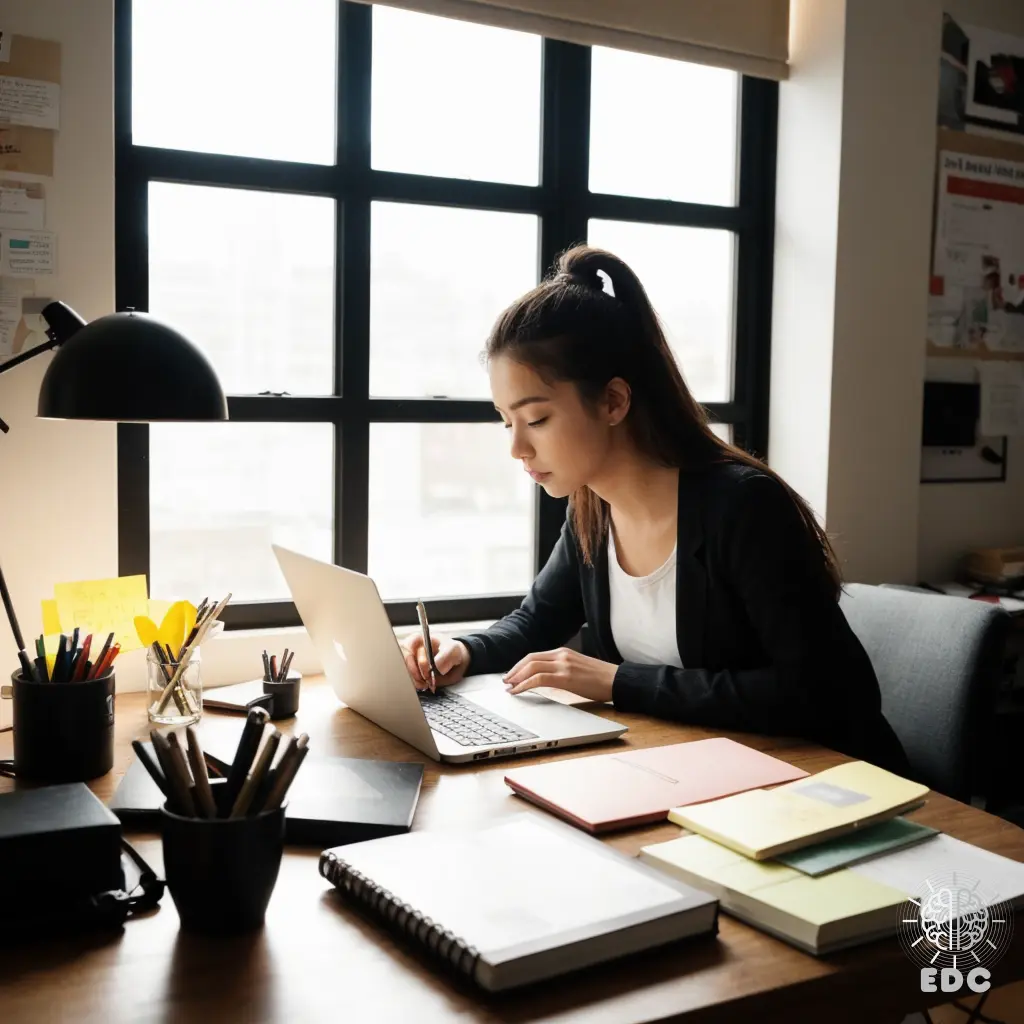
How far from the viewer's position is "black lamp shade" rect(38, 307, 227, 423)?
4.71 feet

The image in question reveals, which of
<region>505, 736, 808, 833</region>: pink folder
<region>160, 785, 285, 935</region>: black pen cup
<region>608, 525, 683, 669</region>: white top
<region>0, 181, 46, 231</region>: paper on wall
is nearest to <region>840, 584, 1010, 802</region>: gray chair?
<region>608, 525, 683, 669</region>: white top

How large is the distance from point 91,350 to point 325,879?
0.81 metres

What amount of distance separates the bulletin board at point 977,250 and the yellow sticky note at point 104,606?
6.37 ft

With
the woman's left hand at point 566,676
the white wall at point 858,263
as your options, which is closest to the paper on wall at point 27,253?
the woman's left hand at point 566,676

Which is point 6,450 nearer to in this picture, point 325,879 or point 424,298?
point 424,298

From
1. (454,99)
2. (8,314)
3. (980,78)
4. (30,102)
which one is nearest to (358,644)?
(8,314)

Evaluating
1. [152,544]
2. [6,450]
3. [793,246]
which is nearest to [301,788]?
[6,450]

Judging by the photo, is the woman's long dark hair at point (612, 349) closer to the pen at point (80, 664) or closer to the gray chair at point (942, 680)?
the gray chair at point (942, 680)

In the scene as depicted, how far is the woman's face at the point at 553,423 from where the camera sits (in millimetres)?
A: 1744

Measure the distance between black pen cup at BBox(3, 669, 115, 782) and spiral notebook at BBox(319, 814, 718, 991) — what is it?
17.0 inches

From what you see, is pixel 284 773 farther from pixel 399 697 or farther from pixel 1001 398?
pixel 1001 398

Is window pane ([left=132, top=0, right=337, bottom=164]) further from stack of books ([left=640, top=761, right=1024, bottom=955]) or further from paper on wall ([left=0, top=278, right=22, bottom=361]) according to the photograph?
stack of books ([left=640, top=761, right=1024, bottom=955])

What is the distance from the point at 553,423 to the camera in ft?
5.74

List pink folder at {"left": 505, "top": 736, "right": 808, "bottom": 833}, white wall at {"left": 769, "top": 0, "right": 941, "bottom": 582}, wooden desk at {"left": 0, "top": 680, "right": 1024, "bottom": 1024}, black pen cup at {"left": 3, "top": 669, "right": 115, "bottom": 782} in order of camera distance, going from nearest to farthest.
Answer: wooden desk at {"left": 0, "top": 680, "right": 1024, "bottom": 1024}, pink folder at {"left": 505, "top": 736, "right": 808, "bottom": 833}, black pen cup at {"left": 3, "top": 669, "right": 115, "bottom": 782}, white wall at {"left": 769, "top": 0, "right": 941, "bottom": 582}
